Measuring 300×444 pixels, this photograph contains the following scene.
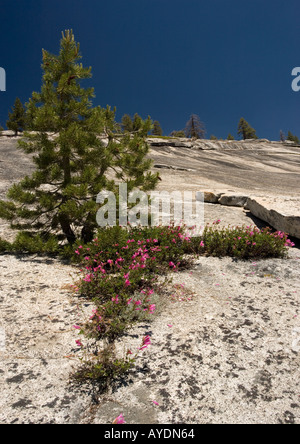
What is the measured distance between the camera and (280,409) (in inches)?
84.4

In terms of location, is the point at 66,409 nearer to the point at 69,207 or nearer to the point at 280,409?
the point at 280,409

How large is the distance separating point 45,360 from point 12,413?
597 millimetres

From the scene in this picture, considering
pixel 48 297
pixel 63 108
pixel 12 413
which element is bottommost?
pixel 12 413

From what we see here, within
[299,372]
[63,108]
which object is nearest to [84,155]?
[63,108]

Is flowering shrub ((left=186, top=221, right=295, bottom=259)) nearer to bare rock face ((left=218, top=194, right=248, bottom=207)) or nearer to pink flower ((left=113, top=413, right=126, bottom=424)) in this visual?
pink flower ((left=113, top=413, right=126, bottom=424))

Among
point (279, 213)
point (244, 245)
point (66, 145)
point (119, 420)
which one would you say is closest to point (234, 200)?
point (279, 213)

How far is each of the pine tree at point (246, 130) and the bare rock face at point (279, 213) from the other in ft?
254

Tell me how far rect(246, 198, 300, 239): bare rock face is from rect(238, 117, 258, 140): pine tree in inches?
3054

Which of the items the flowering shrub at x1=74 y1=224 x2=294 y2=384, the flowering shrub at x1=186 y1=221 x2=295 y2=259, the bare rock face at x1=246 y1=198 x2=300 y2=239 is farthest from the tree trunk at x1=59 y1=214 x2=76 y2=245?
the bare rock face at x1=246 y1=198 x2=300 y2=239

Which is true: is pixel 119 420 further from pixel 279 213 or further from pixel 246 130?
pixel 246 130

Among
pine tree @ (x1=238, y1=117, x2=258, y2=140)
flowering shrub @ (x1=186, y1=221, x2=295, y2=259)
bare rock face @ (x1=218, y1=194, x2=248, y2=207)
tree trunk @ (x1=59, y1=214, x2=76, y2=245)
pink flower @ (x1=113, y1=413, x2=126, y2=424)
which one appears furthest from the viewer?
pine tree @ (x1=238, y1=117, x2=258, y2=140)

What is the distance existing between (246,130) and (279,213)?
263 feet

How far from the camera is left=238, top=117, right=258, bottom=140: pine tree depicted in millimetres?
77750
